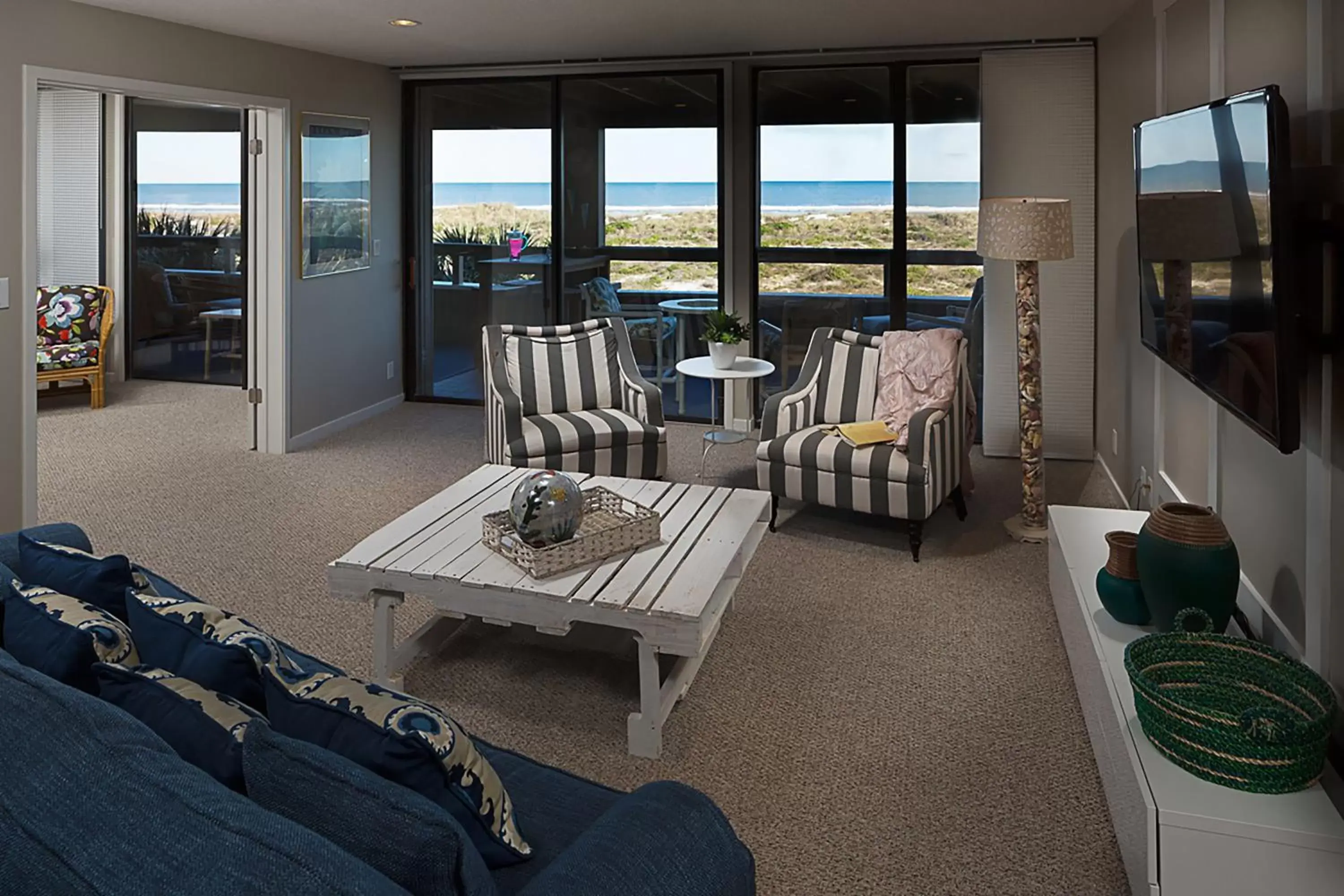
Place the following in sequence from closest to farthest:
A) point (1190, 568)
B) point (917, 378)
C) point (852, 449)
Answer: point (1190, 568), point (852, 449), point (917, 378)

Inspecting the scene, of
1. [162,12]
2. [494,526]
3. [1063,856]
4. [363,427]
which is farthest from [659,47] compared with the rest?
[1063,856]

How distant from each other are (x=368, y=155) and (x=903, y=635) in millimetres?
5003

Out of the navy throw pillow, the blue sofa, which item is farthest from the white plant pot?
the blue sofa

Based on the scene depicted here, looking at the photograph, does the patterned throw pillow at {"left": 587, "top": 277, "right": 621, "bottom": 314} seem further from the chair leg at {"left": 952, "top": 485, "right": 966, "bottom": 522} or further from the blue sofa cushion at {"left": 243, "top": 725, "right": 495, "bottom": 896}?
the blue sofa cushion at {"left": 243, "top": 725, "right": 495, "bottom": 896}

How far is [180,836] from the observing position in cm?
109

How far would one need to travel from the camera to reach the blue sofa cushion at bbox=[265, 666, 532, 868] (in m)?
1.40

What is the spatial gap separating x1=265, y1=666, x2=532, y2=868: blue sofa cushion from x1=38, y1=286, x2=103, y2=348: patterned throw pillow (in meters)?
6.97

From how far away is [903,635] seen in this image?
3600 millimetres

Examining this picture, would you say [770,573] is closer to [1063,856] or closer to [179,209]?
[1063,856]

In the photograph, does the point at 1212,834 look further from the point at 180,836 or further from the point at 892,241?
the point at 892,241

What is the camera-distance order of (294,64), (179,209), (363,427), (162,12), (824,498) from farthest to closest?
(179,209) → (363,427) → (294,64) → (162,12) → (824,498)

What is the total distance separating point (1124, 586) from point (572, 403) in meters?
3.07

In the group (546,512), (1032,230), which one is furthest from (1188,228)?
(546,512)

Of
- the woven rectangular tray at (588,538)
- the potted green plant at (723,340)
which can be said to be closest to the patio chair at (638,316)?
the potted green plant at (723,340)
